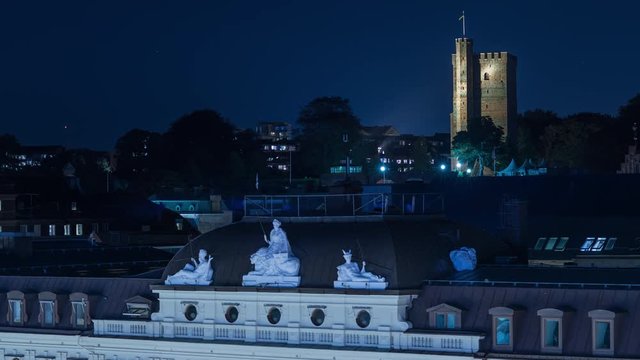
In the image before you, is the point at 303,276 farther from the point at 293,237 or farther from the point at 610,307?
the point at 610,307

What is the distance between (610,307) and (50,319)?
33.3 m

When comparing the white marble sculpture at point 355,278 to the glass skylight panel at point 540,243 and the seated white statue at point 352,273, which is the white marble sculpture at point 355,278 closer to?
the seated white statue at point 352,273

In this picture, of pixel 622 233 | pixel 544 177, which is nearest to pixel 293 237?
pixel 622 233

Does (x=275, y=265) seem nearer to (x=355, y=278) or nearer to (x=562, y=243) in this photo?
(x=355, y=278)

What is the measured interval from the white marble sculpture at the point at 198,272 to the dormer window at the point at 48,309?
8.94 meters

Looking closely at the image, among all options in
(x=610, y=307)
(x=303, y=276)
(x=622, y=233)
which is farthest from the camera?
(x=622, y=233)

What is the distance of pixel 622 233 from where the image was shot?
120 metres

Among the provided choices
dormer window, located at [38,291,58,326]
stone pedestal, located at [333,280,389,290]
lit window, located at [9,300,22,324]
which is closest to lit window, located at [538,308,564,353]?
stone pedestal, located at [333,280,389,290]

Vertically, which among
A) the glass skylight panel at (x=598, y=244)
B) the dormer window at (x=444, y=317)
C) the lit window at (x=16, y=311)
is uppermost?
the glass skylight panel at (x=598, y=244)

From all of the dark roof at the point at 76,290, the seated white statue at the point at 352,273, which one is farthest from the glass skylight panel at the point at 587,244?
the seated white statue at the point at 352,273

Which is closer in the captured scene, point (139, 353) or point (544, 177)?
point (139, 353)

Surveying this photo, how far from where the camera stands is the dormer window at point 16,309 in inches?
3472

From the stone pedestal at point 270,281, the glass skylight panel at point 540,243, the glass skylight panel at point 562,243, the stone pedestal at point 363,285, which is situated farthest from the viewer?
the glass skylight panel at point 562,243

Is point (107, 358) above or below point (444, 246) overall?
below
